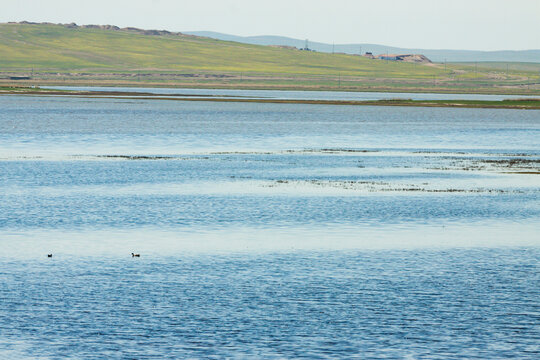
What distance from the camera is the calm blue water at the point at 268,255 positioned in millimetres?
19016

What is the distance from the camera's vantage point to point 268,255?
27.6 meters

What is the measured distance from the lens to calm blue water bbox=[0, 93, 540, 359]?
19.0 metres

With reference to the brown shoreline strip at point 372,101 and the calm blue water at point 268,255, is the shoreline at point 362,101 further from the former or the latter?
the calm blue water at point 268,255

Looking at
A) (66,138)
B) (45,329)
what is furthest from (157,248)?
(66,138)

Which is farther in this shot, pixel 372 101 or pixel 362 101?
pixel 362 101

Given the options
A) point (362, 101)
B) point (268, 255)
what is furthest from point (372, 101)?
point (268, 255)

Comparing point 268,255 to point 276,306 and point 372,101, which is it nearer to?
point 276,306

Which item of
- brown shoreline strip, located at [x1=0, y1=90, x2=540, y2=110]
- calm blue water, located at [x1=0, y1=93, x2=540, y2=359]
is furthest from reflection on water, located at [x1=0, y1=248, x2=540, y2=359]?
brown shoreline strip, located at [x1=0, y1=90, x2=540, y2=110]

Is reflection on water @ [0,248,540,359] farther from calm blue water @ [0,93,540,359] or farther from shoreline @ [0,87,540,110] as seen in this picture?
shoreline @ [0,87,540,110]

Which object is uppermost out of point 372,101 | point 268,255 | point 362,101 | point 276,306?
point 276,306

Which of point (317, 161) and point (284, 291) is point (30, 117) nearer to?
point (317, 161)

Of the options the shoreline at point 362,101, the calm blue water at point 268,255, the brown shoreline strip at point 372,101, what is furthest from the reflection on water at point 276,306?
the shoreline at point 362,101

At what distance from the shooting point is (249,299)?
2205cm

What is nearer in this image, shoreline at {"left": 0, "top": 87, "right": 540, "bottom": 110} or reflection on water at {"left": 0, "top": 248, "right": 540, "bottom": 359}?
reflection on water at {"left": 0, "top": 248, "right": 540, "bottom": 359}
